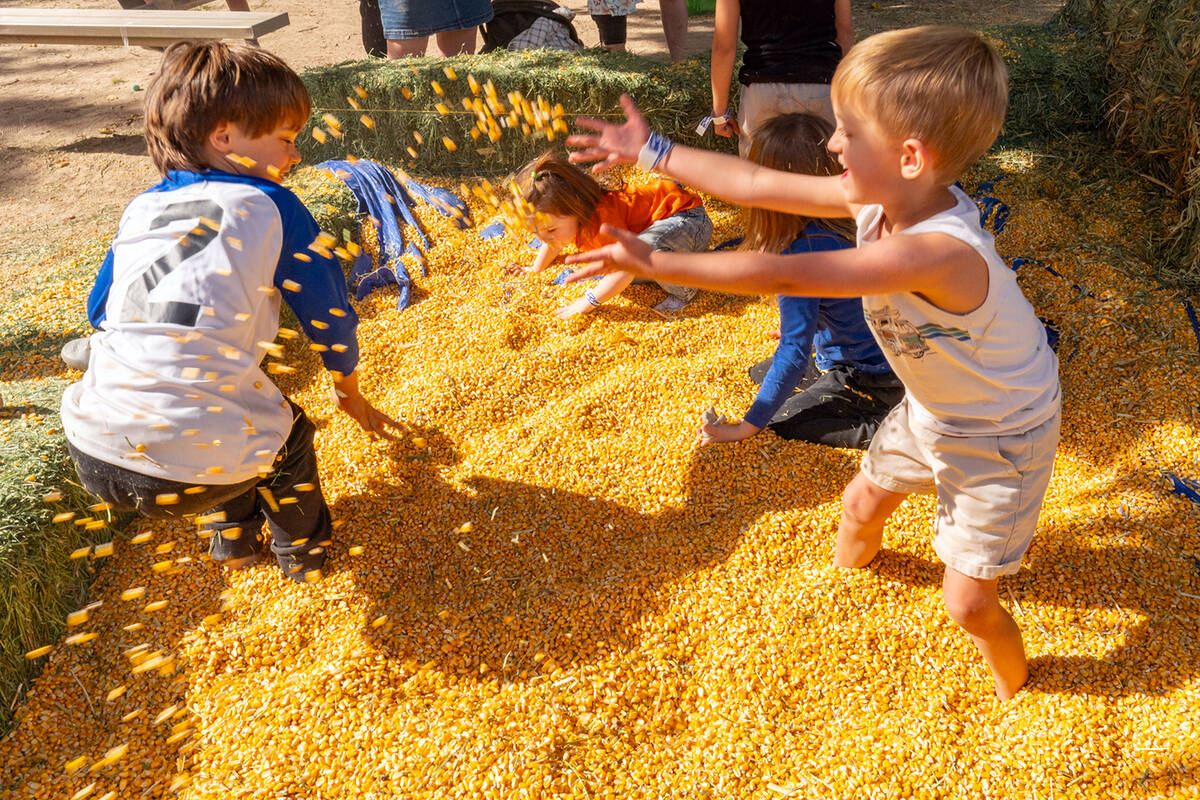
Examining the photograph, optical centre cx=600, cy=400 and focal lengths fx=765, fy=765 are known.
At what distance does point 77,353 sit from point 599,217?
257 cm

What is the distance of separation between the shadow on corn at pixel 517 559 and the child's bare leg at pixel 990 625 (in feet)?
2.68

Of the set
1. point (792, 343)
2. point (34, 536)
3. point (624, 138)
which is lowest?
point (34, 536)

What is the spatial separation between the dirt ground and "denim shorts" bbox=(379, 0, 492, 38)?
235cm

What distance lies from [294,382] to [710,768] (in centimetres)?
263

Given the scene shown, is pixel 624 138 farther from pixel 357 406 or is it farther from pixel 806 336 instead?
pixel 357 406

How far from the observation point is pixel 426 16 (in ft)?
18.1

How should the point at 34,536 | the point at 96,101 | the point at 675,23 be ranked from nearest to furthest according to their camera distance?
the point at 34,536
the point at 675,23
the point at 96,101

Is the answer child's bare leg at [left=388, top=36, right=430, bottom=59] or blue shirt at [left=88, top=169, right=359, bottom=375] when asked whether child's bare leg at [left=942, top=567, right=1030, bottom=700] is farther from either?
child's bare leg at [left=388, top=36, right=430, bottom=59]

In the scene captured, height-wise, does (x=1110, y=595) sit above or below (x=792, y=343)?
below

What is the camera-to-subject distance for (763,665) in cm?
233

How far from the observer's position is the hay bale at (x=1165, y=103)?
3814 mm

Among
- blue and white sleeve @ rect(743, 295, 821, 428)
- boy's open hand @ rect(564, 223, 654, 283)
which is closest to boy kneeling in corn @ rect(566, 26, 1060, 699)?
boy's open hand @ rect(564, 223, 654, 283)

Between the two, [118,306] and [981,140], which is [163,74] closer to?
[118,306]

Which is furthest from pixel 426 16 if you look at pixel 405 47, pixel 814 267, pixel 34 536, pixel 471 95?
pixel 814 267
